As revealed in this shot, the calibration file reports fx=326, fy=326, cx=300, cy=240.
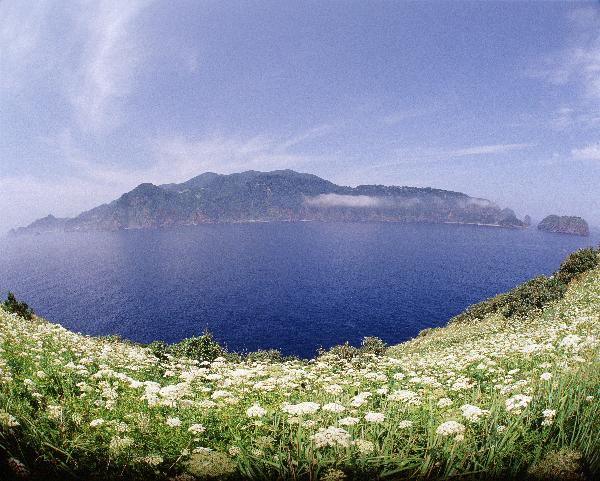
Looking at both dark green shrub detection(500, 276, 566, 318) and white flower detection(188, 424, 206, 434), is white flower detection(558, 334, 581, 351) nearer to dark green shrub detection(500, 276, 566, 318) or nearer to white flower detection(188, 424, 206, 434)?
white flower detection(188, 424, 206, 434)

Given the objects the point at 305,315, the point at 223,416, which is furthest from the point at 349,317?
the point at 223,416

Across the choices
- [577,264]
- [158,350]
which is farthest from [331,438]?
[577,264]

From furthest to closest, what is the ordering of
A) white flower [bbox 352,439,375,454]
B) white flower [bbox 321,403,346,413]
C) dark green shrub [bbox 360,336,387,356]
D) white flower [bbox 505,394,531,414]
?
dark green shrub [bbox 360,336,387,356], white flower [bbox 321,403,346,413], white flower [bbox 505,394,531,414], white flower [bbox 352,439,375,454]

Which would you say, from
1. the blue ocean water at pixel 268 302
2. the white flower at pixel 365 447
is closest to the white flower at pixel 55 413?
the white flower at pixel 365 447

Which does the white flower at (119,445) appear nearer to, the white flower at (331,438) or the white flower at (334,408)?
the white flower at (331,438)

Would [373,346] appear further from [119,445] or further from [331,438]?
[119,445]

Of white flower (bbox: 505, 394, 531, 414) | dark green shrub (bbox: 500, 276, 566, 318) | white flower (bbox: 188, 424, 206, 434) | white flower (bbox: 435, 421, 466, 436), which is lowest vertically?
dark green shrub (bbox: 500, 276, 566, 318)

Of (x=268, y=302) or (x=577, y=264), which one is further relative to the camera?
(x=268, y=302)

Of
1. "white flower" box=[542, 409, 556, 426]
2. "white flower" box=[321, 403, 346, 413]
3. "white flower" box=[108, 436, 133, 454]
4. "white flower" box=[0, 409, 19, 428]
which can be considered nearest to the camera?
"white flower" box=[0, 409, 19, 428]

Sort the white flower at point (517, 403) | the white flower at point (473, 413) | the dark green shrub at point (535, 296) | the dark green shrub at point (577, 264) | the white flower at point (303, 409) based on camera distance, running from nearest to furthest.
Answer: the white flower at point (473, 413), the white flower at point (517, 403), the white flower at point (303, 409), the dark green shrub at point (535, 296), the dark green shrub at point (577, 264)

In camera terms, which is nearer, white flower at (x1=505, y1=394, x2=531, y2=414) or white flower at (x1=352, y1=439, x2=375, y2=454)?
white flower at (x1=352, y1=439, x2=375, y2=454)

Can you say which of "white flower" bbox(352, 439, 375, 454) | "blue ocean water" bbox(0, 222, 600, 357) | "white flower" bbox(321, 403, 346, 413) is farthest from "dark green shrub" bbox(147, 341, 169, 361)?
"blue ocean water" bbox(0, 222, 600, 357)

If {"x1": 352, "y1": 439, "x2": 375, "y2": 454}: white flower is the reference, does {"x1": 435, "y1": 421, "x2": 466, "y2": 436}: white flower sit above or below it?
above

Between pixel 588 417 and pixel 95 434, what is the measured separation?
7214 mm
